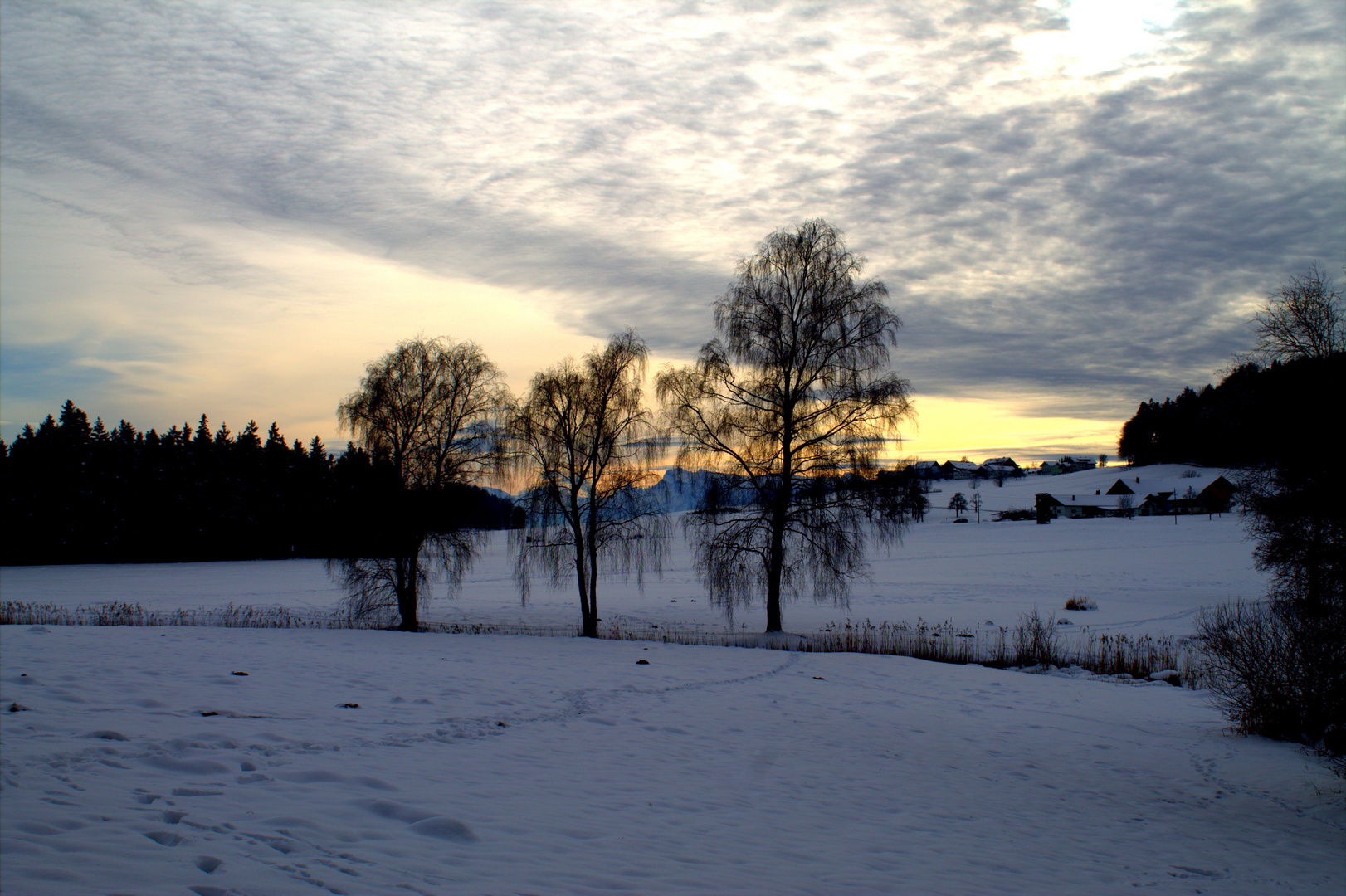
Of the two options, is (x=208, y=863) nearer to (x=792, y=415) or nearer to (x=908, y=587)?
(x=792, y=415)

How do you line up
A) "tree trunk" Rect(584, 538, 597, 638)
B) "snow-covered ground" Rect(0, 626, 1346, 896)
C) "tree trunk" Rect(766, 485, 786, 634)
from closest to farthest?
"snow-covered ground" Rect(0, 626, 1346, 896) → "tree trunk" Rect(766, 485, 786, 634) → "tree trunk" Rect(584, 538, 597, 638)

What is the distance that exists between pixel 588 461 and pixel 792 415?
6740 mm

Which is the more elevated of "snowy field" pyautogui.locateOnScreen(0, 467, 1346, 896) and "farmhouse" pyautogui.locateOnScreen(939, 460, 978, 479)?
"farmhouse" pyautogui.locateOnScreen(939, 460, 978, 479)

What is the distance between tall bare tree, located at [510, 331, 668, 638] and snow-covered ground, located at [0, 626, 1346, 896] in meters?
9.40

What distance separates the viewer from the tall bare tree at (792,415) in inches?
837

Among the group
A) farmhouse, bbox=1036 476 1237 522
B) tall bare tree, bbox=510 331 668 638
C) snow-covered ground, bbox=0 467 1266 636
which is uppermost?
tall bare tree, bbox=510 331 668 638

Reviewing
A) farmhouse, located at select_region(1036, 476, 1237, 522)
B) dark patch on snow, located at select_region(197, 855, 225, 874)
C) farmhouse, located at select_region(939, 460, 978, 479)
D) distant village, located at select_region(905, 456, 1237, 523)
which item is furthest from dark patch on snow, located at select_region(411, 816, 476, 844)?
farmhouse, located at select_region(939, 460, 978, 479)

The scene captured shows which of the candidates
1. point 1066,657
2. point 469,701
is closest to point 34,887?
point 469,701

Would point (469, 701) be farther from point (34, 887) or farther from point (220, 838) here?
point (34, 887)

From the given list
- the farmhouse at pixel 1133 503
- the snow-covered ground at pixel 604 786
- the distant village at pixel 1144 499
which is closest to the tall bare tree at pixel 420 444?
the snow-covered ground at pixel 604 786

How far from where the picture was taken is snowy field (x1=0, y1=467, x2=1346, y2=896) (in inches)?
Answer: 213

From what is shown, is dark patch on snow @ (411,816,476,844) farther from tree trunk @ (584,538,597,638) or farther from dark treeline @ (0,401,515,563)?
dark treeline @ (0,401,515,563)

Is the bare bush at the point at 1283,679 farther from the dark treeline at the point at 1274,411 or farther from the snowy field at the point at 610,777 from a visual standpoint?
the dark treeline at the point at 1274,411

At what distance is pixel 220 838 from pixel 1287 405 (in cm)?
2629
